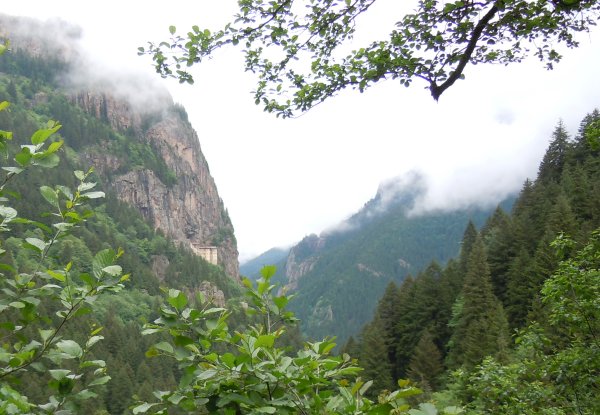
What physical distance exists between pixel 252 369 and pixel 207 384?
0.25 m

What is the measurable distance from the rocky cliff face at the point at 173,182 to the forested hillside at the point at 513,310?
101868 millimetres

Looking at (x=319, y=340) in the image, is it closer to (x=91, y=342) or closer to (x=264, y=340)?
(x=264, y=340)

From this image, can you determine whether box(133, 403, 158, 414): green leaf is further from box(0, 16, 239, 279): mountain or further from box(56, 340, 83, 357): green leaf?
box(0, 16, 239, 279): mountain

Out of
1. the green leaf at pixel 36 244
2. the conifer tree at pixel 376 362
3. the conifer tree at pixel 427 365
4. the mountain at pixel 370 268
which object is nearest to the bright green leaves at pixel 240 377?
the green leaf at pixel 36 244

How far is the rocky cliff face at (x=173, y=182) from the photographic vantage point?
131000 mm

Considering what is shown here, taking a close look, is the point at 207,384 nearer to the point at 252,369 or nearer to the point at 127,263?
the point at 252,369

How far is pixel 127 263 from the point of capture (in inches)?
3647

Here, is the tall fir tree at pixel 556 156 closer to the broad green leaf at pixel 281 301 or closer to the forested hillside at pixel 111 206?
the forested hillside at pixel 111 206

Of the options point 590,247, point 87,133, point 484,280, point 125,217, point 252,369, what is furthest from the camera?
point 87,133

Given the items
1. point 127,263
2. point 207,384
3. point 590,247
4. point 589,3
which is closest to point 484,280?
point 590,247

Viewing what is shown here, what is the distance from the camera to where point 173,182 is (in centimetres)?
14088

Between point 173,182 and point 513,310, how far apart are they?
126 metres

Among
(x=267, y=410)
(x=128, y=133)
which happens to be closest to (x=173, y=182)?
(x=128, y=133)

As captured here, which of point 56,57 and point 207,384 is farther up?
point 56,57
